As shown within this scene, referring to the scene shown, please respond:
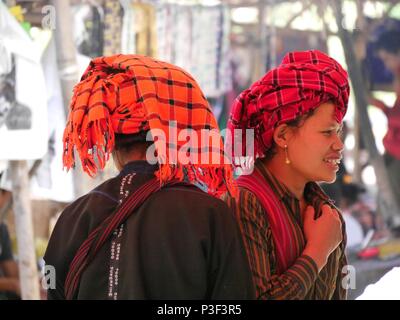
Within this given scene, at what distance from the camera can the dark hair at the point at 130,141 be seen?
5.42 ft

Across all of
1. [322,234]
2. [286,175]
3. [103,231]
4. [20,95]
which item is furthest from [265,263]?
[20,95]

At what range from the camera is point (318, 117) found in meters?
1.86

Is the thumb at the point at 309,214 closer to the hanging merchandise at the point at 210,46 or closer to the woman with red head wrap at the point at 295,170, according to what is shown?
the woman with red head wrap at the point at 295,170

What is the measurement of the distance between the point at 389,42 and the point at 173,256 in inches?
92.2

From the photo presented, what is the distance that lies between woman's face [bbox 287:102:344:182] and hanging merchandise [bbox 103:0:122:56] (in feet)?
6.25

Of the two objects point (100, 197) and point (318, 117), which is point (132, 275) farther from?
point (318, 117)

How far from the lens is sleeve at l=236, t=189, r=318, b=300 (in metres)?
1.69

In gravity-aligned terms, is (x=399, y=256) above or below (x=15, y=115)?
below

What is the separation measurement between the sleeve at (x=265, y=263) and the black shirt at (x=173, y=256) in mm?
114

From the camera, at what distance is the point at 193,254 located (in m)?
1.54

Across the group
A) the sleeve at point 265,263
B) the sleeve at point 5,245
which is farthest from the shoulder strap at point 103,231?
the sleeve at point 5,245
